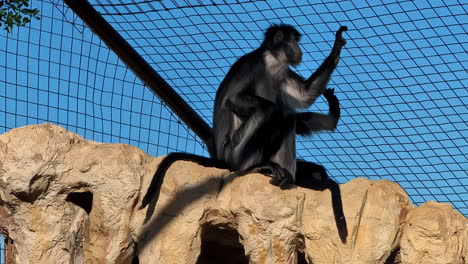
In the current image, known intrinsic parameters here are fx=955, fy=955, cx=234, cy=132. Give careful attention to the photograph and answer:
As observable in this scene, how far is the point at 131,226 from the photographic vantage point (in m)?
5.73

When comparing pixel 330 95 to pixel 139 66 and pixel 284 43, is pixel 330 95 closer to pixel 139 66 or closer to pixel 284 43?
pixel 284 43

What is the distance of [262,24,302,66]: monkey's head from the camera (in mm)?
7047

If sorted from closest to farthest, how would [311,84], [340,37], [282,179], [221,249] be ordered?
[282,179]
[340,37]
[221,249]
[311,84]

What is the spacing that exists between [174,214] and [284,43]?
194 cm

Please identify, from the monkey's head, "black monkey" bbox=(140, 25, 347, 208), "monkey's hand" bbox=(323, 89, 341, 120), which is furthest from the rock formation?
the monkey's head

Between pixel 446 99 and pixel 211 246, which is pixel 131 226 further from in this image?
pixel 446 99

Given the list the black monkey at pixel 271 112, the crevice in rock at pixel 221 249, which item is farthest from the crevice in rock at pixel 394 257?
the crevice in rock at pixel 221 249

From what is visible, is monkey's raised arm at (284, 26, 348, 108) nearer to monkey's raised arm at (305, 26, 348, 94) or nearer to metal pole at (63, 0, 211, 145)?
monkey's raised arm at (305, 26, 348, 94)

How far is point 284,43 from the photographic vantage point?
709cm

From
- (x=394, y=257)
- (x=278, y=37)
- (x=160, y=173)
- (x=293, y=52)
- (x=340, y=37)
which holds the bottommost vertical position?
(x=394, y=257)

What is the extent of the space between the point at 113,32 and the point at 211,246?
Result: 63.1 inches

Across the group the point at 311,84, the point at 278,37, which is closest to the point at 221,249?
the point at 311,84

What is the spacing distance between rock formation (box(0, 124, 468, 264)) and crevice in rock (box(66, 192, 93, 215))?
13 mm

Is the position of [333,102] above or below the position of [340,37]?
below
